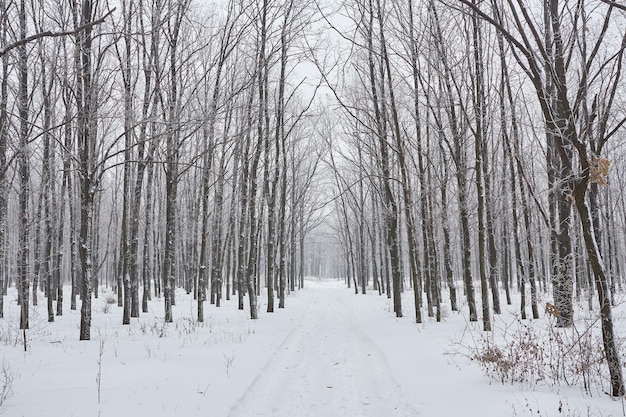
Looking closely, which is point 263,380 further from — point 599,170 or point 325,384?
point 599,170

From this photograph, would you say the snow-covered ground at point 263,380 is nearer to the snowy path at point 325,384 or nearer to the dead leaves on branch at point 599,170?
the snowy path at point 325,384

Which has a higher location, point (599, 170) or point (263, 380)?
point (599, 170)

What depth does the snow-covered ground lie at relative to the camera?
15.1 ft

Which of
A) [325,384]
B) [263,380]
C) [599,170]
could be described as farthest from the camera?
[263,380]

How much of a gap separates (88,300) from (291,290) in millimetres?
24523

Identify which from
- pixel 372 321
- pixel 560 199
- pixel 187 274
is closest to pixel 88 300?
pixel 372 321

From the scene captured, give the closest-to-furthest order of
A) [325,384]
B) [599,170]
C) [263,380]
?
[599,170] < [325,384] < [263,380]

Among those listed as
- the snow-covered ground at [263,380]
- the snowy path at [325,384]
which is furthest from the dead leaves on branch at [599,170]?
the snowy path at [325,384]

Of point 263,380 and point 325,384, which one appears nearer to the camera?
point 325,384

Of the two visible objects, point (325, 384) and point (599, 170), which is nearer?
point (599, 170)

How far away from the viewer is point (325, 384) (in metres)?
6.02

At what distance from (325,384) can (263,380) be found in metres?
1.03

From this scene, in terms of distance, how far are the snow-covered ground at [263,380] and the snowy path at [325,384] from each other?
0.06 ft

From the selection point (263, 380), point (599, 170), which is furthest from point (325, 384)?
point (599, 170)
